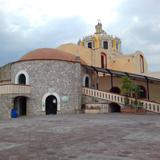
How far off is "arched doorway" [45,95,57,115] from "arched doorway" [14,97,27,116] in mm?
2319

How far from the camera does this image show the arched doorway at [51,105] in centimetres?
2205

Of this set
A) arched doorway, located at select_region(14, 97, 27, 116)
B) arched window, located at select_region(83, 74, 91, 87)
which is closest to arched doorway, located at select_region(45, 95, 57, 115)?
arched doorway, located at select_region(14, 97, 27, 116)

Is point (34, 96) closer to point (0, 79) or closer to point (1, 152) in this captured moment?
point (0, 79)

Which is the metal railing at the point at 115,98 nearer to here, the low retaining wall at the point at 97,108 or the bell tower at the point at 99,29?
the low retaining wall at the point at 97,108

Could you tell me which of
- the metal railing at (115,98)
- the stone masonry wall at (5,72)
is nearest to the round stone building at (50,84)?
the metal railing at (115,98)

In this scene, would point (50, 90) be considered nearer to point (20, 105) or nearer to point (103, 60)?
point (20, 105)

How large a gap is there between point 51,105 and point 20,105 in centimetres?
297

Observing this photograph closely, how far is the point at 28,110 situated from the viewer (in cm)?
2172

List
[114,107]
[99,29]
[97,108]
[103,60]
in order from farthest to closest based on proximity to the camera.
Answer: [99,29] < [103,60] < [114,107] < [97,108]

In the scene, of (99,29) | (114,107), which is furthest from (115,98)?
(99,29)

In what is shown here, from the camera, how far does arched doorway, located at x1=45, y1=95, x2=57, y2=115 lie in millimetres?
22047

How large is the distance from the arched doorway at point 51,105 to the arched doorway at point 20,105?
2.32 m

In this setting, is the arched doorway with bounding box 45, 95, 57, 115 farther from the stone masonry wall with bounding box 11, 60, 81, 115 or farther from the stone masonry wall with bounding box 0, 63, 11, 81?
the stone masonry wall with bounding box 0, 63, 11, 81

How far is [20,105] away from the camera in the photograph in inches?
896
